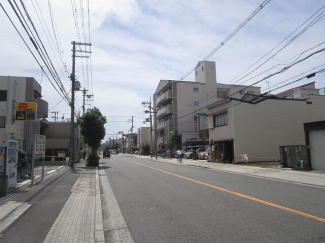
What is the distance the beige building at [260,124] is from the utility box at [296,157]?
679 cm

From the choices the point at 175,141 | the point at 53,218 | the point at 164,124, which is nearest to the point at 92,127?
the point at 53,218

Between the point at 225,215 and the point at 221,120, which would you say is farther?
the point at 221,120

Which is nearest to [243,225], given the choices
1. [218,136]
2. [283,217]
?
[283,217]

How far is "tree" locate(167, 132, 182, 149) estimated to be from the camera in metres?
54.2

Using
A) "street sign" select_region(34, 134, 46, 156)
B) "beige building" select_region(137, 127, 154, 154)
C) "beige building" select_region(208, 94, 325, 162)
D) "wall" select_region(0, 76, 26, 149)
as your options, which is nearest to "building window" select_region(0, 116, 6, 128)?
"wall" select_region(0, 76, 26, 149)

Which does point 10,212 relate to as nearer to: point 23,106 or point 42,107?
point 23,106

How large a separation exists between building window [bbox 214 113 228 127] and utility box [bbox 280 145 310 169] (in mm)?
10055

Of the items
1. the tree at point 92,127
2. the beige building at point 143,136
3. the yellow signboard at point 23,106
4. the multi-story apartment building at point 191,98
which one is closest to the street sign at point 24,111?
the yellow signboard at point 23,106

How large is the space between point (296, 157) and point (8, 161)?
18194 millimetres

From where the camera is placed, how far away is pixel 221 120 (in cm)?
3222

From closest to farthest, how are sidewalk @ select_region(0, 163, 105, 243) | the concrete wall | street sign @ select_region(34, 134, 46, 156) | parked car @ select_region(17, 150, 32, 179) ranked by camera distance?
sidewalk @ select_region(0, 163, 105, 243) < street sign @ select_region(34, 134, 46, 156) < parked car @ select_region(17, 150, 32, 179) < the concrete wall

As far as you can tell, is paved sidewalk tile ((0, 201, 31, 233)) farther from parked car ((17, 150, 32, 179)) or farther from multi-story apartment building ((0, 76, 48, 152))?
multi-story apartment building ((0, 76, 48, 152))

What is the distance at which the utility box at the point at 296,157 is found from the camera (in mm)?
20273

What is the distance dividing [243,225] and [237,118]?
2392 cm
